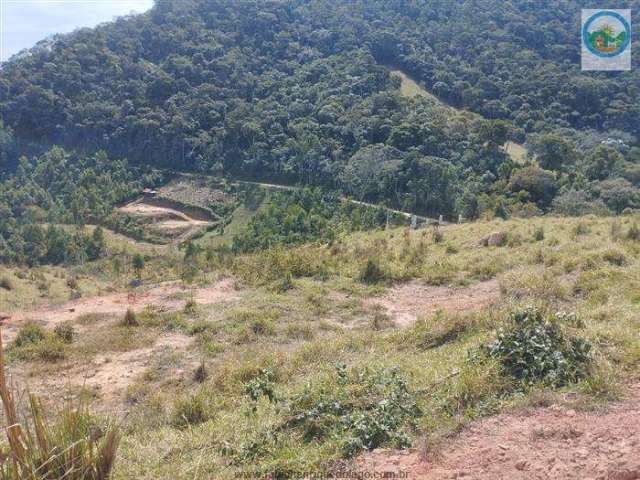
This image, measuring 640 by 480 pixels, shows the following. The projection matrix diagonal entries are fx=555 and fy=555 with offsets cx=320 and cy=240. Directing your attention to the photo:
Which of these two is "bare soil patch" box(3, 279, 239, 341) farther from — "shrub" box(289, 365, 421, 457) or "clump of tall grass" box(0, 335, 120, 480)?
"clump of tall grass" box(0, 335, 120, 480)

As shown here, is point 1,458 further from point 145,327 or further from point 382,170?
point 382,170

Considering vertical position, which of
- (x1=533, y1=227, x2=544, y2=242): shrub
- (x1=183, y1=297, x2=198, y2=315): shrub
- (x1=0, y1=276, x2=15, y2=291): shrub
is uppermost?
(x1=533, y1=227, x2=544, y2=242): shrub

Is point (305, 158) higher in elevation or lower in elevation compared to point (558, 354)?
higher

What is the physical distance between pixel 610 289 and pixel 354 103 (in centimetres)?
3494

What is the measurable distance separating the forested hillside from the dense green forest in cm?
13

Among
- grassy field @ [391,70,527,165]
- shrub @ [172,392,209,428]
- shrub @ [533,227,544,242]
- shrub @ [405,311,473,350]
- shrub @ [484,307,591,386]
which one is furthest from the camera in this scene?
grassy field @ [391,70,527,165]

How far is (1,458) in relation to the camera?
2.48 meters

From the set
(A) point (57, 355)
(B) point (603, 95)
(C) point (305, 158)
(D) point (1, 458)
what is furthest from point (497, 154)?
(D) point (1, 458)

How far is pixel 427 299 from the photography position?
8.96 m

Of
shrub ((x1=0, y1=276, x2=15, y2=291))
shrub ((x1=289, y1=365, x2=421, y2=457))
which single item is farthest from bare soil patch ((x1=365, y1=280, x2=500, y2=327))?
shrub ((x1=0, y1=276, x2=15, y2=291))

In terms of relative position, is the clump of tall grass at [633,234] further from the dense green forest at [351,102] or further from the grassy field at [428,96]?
the grassy field at [428,96]

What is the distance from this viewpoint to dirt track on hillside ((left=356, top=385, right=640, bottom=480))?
3.08 m

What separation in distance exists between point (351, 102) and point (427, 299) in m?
33.6

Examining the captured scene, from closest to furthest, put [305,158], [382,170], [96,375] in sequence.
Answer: [96,375] < [382,170] < [305,158]
